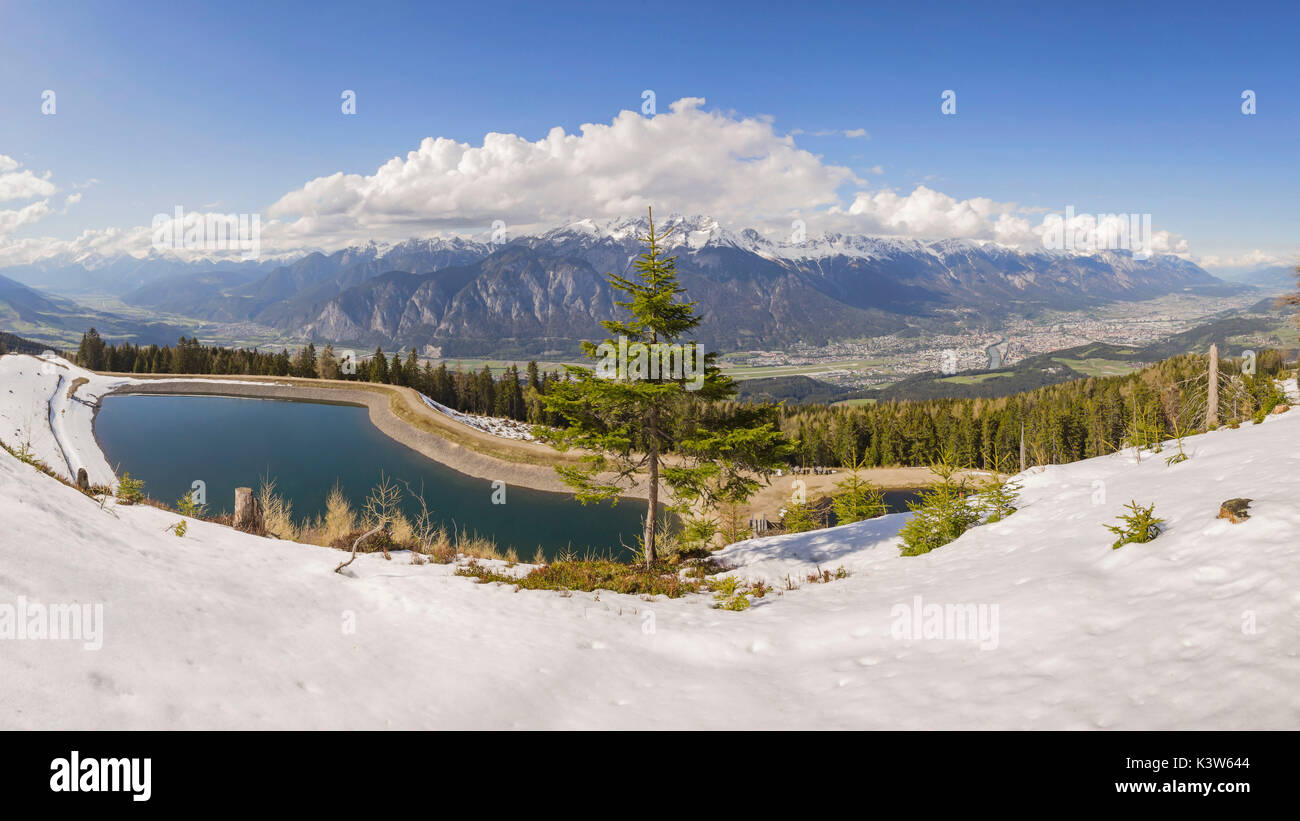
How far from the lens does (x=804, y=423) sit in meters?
91.4

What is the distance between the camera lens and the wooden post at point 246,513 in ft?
39.9

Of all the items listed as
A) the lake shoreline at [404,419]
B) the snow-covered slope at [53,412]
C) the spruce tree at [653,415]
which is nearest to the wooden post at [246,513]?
the spruce tree at [653,415]

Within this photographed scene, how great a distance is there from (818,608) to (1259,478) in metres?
7.58

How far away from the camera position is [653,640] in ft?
27.5

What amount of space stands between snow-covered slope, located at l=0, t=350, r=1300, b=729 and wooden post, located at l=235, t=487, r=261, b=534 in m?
2.40

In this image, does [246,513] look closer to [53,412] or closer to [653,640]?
[653,640]

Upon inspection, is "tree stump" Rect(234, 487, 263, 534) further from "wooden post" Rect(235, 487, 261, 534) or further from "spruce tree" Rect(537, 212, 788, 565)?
"spruce tree" Rect(537, 212, 788, 565)

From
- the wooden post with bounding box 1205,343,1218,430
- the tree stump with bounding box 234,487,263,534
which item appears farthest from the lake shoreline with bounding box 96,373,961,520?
the wooden post with bounding box 1205,343,1218,430

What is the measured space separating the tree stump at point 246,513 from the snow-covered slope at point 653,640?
2.40 meters

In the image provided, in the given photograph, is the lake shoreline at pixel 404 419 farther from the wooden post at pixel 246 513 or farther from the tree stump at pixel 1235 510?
the tree stump at pixel 1235 510

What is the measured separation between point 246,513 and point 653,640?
1038cm
